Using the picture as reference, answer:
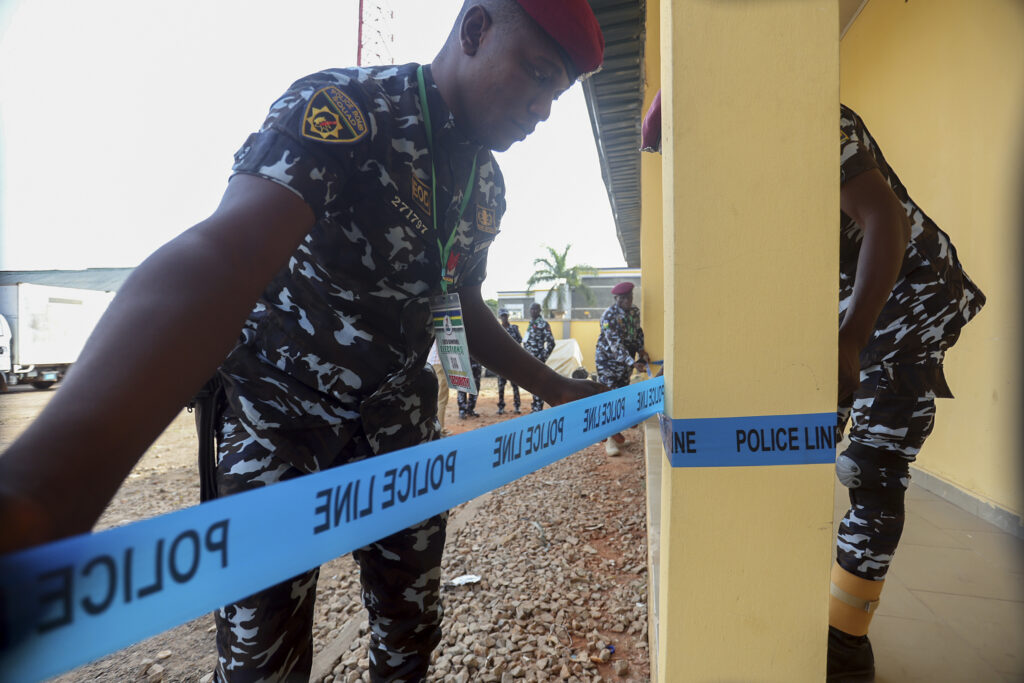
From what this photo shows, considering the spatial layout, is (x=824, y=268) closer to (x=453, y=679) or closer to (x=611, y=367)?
(x=453, y=679)

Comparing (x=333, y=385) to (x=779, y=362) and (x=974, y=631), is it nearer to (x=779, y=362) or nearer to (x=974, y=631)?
(x=779, y=362)

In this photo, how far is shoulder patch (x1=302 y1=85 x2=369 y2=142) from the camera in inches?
32.7

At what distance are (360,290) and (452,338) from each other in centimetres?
27

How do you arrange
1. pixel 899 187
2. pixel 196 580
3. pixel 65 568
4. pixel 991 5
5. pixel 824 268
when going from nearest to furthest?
pixel 65 568 < pixel 196 580 < pixel 824 268 < pixel 899 187 < pixel 991 5

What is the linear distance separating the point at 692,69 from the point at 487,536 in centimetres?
324

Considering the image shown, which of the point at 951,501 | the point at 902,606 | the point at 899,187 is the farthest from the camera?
the point at 951,501

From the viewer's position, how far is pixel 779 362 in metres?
1.08

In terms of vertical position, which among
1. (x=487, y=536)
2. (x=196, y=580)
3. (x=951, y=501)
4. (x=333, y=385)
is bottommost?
(x=487, y=536)

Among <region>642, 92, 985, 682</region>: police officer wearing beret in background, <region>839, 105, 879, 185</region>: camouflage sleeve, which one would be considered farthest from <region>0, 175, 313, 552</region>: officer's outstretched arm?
<region>642, 92, 985, 682</region>: police officer wearing beret in background

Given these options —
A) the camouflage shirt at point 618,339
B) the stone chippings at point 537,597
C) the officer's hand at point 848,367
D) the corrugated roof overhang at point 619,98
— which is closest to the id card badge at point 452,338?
the officer's hand at point 848,367

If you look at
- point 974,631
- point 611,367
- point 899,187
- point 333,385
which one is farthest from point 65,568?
point 611,367

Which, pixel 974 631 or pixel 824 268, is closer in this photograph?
pixel 824 268

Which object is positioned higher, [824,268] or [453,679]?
[824,268]

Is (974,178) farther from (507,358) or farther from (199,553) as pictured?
(199,553)
